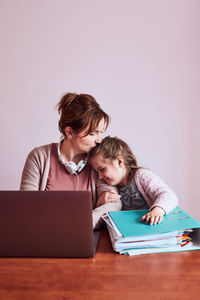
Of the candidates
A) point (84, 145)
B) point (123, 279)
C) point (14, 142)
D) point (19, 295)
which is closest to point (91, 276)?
point (123, 279)

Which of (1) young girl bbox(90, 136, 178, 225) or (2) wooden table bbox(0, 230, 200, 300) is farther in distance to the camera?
A: (1) young girl bbox(90, 136, 178, 225)

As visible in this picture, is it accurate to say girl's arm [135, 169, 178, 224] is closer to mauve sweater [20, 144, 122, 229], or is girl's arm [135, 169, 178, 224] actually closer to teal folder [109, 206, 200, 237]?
teal folder [109, 206, 200, 237]

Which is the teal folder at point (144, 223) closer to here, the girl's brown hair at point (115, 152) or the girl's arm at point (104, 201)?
the girl's arm at point (104, 201)

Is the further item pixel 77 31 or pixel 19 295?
pixel 77 31

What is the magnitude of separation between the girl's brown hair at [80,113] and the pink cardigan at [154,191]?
0.33 metres

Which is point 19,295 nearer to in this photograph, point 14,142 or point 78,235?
point 78,235

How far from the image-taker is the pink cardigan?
118 cm

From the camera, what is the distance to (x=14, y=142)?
239 centimetres

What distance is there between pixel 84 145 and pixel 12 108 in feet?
3.71

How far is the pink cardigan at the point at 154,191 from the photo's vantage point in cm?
118

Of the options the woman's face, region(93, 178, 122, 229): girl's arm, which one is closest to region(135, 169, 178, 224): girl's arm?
region(93, 178, 122, 229): girl's arm

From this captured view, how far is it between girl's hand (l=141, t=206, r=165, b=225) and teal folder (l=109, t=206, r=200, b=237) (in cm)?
2

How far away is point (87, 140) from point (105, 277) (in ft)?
2.57

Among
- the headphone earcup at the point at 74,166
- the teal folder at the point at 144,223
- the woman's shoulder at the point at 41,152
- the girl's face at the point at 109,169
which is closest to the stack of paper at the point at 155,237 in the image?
the teal folder at the point at 144,223
